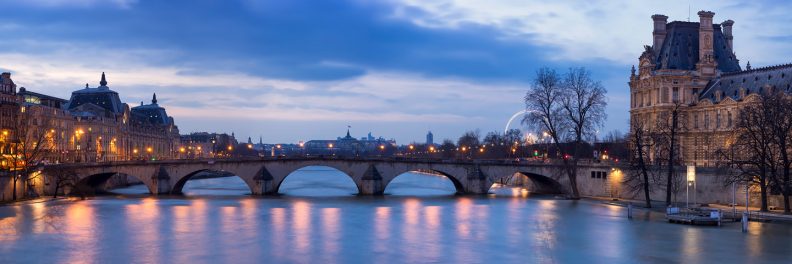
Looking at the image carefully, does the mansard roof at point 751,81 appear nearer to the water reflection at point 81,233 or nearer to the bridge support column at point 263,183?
the bridge support column at point 263,183

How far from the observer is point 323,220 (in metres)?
71.2

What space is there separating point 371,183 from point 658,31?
3860cm

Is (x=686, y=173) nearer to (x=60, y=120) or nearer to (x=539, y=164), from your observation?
(x=539, y=164)

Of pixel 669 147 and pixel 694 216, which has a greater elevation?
pixel 669 147

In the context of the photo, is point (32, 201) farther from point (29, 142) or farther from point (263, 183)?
point (29, 142)

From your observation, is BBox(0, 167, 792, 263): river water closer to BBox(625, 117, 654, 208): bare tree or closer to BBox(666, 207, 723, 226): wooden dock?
BBox(666, 207, 723, 226): wooden dock

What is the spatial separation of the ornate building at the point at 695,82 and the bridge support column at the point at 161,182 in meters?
53.4

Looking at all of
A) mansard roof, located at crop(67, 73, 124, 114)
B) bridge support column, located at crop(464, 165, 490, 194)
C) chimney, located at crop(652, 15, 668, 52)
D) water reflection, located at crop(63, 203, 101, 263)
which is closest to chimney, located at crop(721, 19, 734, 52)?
chimney, located at crop(652, 15, 668, 52)

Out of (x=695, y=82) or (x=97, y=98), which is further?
(x=97, y=98)

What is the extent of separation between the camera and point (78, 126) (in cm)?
15512

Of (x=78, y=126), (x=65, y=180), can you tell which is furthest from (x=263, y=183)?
(x=78, y=126)

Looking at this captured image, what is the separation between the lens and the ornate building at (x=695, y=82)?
3976 inches

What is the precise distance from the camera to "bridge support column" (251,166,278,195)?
104688 millimetres

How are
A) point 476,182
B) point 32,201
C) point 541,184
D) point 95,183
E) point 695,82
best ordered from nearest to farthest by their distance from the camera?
point 32,201 < point 476,182 < point 695,82 < point 541,184 < point 95,183
